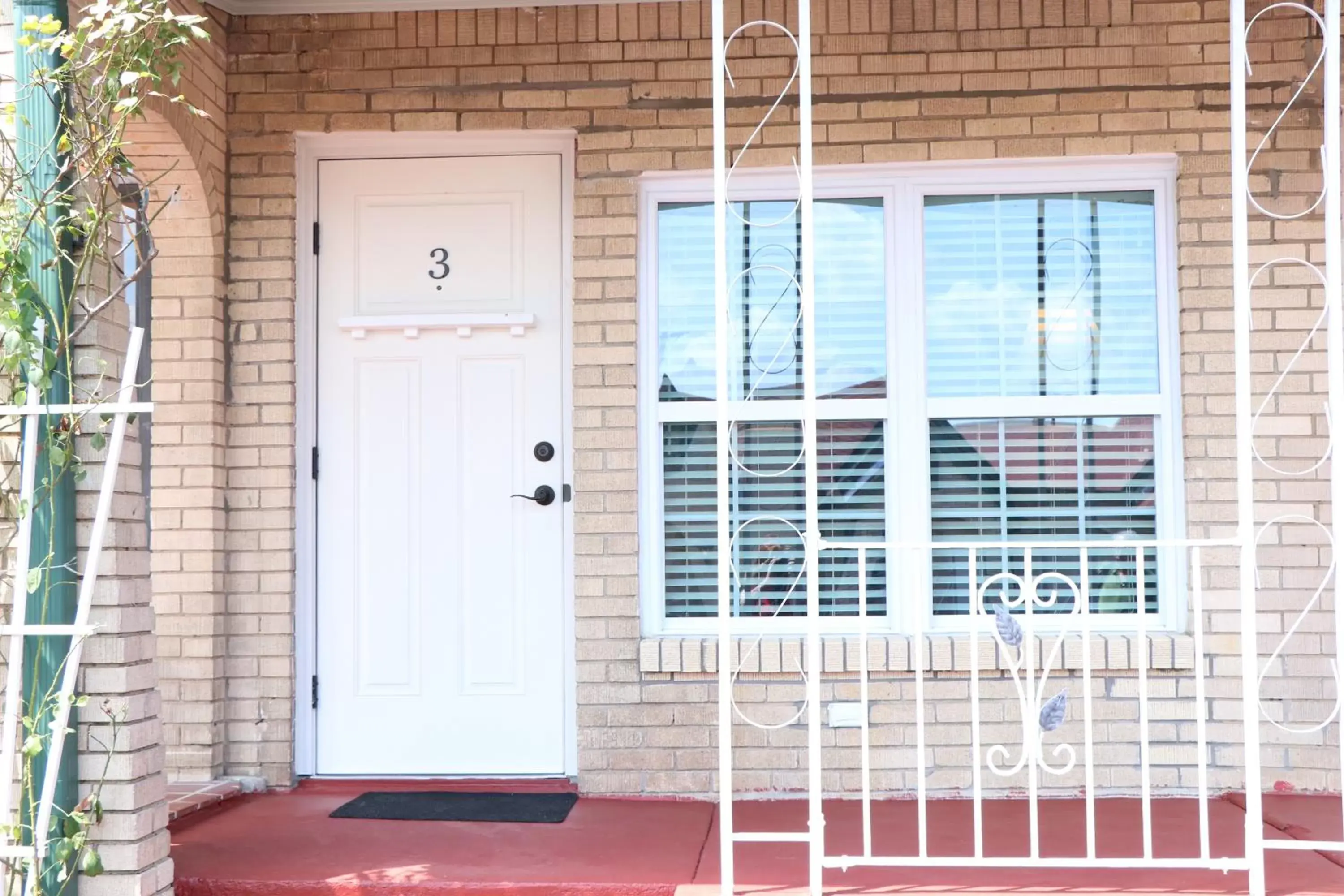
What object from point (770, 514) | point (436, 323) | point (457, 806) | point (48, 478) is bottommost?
point (457, 806)

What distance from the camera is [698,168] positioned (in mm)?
4707

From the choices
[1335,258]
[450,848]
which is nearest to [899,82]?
[1335,258]

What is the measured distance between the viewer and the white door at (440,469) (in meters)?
4.85

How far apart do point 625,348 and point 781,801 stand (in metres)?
1.69

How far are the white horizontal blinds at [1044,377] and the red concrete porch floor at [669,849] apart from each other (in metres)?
0.83

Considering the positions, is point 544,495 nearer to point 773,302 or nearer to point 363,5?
point 773,302

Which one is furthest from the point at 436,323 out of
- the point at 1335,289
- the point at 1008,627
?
the point at 1335,289

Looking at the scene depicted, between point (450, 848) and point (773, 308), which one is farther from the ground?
point (773, 308)

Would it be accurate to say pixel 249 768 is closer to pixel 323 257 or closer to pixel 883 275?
pixel 323 257

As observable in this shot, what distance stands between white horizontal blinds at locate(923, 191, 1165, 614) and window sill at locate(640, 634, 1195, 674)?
197 millimetres

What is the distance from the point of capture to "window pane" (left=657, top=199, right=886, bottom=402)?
15.6ft

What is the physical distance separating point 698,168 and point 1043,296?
133 centimetres

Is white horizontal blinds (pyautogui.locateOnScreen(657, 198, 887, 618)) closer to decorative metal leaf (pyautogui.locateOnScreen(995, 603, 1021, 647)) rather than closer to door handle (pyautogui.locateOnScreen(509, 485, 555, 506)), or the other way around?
door handle (pyautogui.locateOnScreen(509, 485, 555, 506))

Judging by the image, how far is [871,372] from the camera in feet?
15.5
